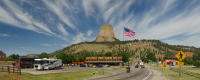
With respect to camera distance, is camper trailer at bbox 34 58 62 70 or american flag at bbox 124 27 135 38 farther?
american flag at bbox 124 27 135 38

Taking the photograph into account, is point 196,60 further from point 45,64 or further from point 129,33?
point 45,64

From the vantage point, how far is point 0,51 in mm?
107375

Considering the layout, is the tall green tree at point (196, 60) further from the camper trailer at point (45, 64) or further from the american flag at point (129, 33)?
the camper trailer at point (45, 64)

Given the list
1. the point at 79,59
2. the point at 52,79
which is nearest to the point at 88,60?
the point at 79,59

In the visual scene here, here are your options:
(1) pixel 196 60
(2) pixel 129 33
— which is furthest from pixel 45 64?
(1) pixel 196 60

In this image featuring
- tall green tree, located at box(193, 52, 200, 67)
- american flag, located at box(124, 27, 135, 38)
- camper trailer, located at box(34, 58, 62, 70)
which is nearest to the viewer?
camper trailer, located at box(34, 58, 62, 70)

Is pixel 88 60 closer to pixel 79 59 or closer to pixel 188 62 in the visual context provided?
pixel 79 59

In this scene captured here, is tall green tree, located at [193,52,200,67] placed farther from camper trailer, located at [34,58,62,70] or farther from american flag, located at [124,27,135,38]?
camper trailer, located at [34,58,62,70]

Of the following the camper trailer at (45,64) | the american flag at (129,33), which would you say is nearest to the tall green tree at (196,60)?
the american flag at (129,33)

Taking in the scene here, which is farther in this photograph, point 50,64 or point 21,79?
point 50,64

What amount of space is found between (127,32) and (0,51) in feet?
355

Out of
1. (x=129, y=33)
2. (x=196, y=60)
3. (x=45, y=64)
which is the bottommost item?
(x=196, y=60)

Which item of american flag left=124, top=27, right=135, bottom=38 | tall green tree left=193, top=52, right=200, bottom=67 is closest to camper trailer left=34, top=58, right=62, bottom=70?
american flag left=124, top=27, right=135, bottom=38

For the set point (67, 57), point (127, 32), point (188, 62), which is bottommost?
point (188, 62)
